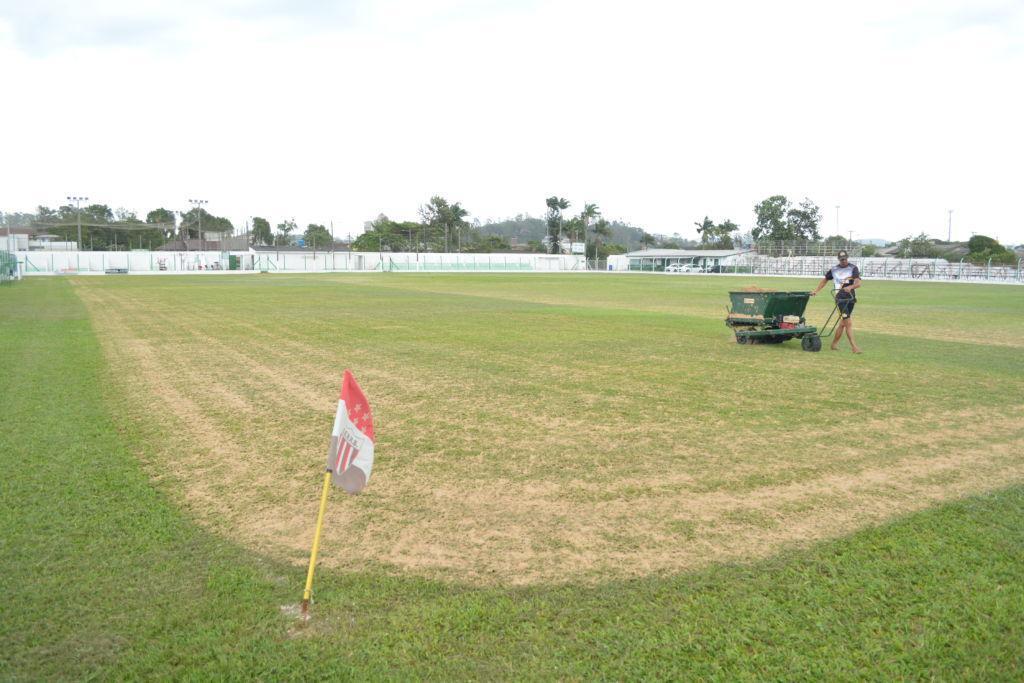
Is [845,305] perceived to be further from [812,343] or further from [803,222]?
[803,222]

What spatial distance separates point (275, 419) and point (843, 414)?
259 inches

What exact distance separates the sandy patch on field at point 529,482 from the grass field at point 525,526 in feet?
0.10

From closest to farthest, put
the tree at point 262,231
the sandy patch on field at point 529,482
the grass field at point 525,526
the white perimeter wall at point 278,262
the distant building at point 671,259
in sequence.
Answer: the grass field at point 525,526 → the sandy patch on field at point 529,482 → the white perimeter wall at point 278,262 → the distant building at point 671,259 → the tree at point 262,231

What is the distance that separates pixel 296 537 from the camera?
4.56 metres

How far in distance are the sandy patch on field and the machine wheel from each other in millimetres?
4768

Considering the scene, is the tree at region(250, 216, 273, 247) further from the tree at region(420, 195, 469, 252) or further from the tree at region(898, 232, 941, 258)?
the tree at region(898, 232, 941, 258)

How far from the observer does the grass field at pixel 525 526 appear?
3262 mm

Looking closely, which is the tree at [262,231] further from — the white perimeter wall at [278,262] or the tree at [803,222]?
the tree at [803,222]

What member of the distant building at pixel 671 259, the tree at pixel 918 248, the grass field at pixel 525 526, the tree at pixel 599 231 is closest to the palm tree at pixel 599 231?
the tree at pixel 599 231

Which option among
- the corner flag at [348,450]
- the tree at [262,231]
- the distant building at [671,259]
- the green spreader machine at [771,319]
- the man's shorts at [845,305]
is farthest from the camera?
the tree at [262,231]

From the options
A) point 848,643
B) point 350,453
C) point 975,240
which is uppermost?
point 975,240

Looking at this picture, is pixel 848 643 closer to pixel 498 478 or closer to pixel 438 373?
pixel 498 478

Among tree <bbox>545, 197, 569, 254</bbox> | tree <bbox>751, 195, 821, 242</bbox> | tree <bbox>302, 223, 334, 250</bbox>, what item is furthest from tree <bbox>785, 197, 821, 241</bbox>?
tree <bbox>302, 223, 334, 250</bbox>

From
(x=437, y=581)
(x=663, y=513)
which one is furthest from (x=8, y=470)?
(x=663, y=513)
